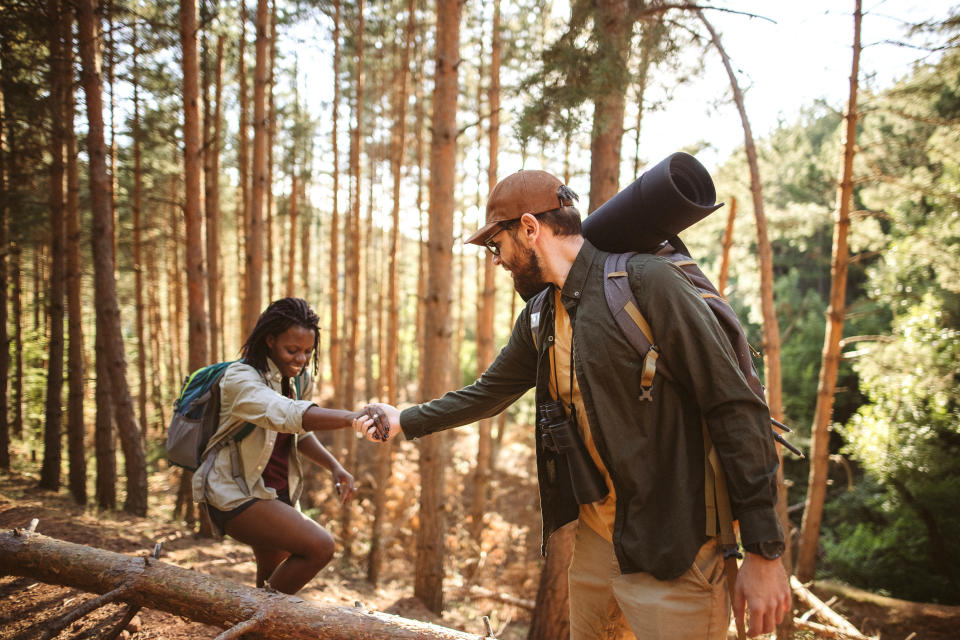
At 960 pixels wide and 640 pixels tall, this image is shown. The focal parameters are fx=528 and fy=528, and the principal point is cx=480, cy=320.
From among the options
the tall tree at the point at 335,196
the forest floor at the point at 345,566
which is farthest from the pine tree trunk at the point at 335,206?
the forest floor at the point at 345,566

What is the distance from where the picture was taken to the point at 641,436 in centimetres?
193

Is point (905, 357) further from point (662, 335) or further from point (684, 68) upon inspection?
point (662, 335)

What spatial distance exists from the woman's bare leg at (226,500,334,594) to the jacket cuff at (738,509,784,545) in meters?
2.41

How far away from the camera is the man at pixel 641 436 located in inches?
69.1

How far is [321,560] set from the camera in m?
3.20

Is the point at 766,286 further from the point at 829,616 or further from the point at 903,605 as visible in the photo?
the point at 903,605

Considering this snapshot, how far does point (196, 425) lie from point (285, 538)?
88 centimetres

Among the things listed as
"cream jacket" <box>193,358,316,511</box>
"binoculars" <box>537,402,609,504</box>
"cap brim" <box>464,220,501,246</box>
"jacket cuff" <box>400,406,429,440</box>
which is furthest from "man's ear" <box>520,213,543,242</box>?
"cream jacket" <box>193,358,316,511</box>

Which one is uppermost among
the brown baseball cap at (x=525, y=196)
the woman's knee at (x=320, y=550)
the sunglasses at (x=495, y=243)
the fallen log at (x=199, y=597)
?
the brown baseball cap at (x=525, y=196)

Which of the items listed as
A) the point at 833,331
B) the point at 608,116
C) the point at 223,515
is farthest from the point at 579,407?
the point at 833,331

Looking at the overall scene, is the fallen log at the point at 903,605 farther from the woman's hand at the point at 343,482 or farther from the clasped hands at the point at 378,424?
the clasped hands at the point at 378,424

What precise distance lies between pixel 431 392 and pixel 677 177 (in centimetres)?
514

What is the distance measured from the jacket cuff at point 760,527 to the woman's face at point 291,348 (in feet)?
8.92

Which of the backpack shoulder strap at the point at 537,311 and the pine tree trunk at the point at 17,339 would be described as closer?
the backpack shoulder strap at the point at 537,311
